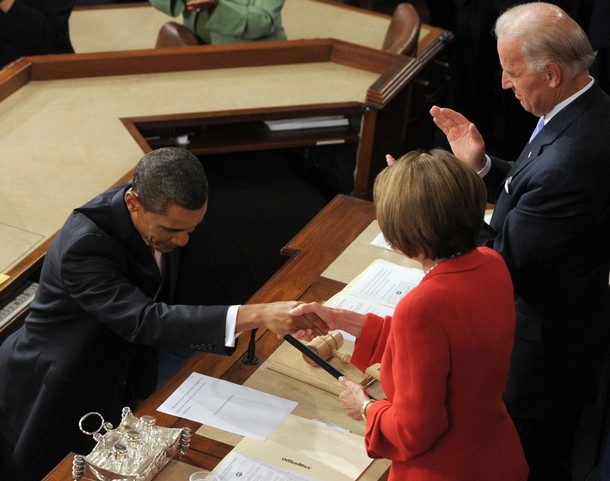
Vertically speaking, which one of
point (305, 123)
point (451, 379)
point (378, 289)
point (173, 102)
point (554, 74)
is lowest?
point (305, 123)

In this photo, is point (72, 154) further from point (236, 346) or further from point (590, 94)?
point (590, 94)

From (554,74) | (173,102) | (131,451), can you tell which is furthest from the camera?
(173,102)

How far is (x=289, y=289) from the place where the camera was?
3033 mm

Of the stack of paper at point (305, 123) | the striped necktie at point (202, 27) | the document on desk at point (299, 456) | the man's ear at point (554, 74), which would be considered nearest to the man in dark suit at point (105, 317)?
the document on desk at point (299, 456)

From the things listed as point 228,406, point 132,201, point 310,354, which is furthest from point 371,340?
point 132,201

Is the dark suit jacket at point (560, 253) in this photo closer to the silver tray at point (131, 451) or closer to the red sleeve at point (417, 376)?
the red sleeve at point (417, 376)

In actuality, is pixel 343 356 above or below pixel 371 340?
below

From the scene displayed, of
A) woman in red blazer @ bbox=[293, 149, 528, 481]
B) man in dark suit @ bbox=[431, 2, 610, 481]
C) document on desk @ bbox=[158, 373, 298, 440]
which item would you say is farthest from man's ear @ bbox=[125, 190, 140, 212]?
man in dark suit @ bbox=[431, 2, 610, 481]

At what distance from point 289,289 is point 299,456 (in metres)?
0.80

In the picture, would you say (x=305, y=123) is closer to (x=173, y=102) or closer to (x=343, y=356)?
(x=173, y=102)

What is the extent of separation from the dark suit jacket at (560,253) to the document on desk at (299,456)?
603mm

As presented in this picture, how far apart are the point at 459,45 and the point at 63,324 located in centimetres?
410

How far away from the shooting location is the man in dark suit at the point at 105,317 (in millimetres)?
2514

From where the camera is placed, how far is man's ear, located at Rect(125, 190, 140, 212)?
8.31 ft
